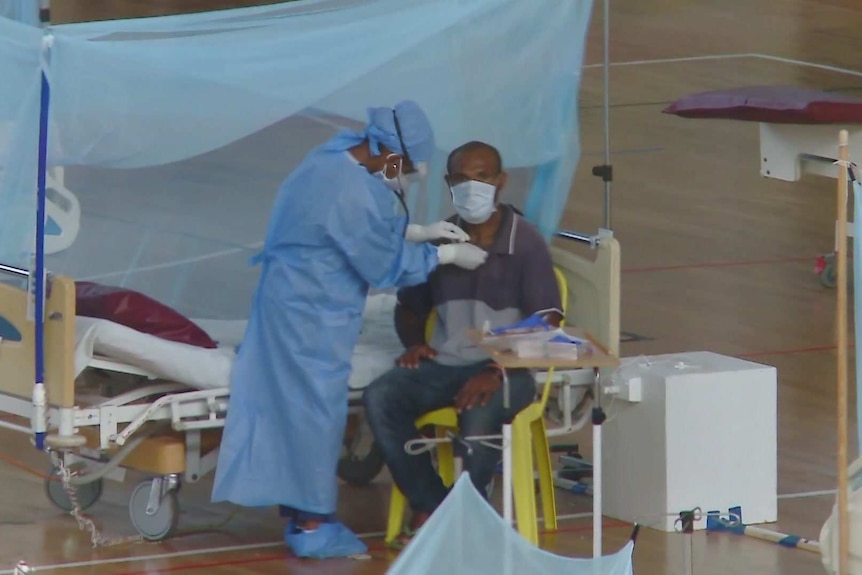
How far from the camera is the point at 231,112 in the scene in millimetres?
5387

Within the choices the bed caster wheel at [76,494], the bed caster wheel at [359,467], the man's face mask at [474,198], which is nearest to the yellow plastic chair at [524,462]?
the bed caster wheel at [359,467]

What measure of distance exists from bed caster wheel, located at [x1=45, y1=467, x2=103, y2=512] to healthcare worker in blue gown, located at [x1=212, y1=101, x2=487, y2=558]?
0.70 m

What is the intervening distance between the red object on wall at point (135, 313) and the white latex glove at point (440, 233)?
0.70 meters

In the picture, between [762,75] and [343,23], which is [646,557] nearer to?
[343,23]

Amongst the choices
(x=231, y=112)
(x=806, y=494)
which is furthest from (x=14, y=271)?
(x=806, y=494)

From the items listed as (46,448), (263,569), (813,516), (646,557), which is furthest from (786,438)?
(46,448)

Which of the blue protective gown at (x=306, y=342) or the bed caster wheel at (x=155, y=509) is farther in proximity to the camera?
the bed caster wheel at (x=155, y=509)

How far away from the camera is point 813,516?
19.0ft

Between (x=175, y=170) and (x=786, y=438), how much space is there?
2341 mm

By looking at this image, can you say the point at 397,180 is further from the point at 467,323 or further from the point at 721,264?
the point at 721,264

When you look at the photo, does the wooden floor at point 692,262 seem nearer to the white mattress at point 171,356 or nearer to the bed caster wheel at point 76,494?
the bed caster wheel at point 76,494

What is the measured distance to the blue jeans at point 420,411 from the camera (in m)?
5.34

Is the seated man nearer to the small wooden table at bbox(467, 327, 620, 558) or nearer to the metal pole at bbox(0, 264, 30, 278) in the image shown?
the small wooden table at bbox(467, 327, 620, 558)

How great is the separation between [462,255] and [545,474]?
74cm
